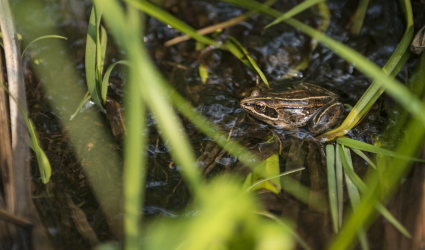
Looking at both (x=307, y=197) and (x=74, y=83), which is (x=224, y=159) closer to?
(x=307, y=197)

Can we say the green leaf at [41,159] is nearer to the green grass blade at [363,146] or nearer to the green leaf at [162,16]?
the green leaf at [162,16]

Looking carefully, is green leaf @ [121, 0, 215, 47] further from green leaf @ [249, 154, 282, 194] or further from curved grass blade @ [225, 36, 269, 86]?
green leaf @ [249, 154, 282, 194]

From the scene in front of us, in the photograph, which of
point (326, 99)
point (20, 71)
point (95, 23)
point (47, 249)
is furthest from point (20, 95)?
point (326, 99)

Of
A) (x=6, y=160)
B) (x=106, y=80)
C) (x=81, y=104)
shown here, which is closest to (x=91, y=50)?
(x=106, y=80)

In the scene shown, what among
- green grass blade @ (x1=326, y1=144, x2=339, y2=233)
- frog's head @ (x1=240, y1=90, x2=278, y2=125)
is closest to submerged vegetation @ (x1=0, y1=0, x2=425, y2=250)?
green grass blade @ (x1=326, y1=144, x2=339, y2=233)

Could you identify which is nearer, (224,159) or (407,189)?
(407,189)
